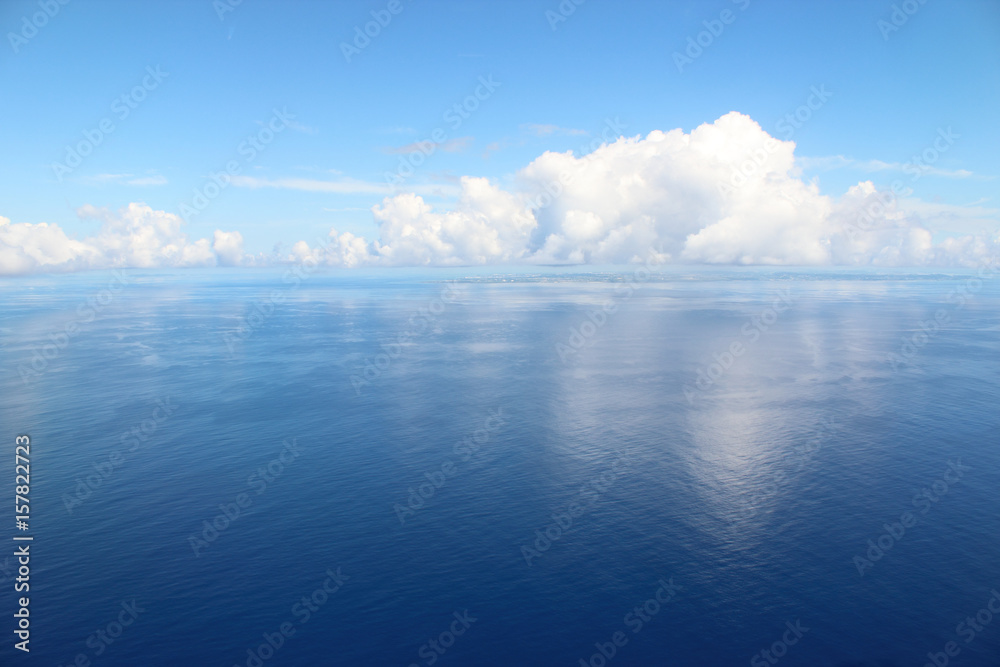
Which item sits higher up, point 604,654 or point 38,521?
point 38,521

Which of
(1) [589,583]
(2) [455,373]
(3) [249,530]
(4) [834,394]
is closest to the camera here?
(1) [589,583]

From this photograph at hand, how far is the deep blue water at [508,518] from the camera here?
1791 inches

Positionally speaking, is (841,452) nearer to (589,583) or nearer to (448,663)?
(589,583)

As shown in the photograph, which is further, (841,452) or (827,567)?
(841,452)

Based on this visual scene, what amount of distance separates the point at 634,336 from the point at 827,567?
14854 cm

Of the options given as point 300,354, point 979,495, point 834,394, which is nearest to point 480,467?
point 979,495

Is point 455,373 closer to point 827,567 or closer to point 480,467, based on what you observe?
point 480,467

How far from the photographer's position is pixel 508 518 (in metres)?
63.5

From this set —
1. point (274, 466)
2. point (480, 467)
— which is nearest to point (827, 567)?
point (480, 467)

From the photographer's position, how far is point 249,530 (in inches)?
2394

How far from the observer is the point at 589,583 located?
51750mm

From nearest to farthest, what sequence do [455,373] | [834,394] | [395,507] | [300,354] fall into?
[395,507] < [834,394] < [455,373] < [300,354]

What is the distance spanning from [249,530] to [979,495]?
86.9 m

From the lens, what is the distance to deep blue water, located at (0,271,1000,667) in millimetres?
45500
